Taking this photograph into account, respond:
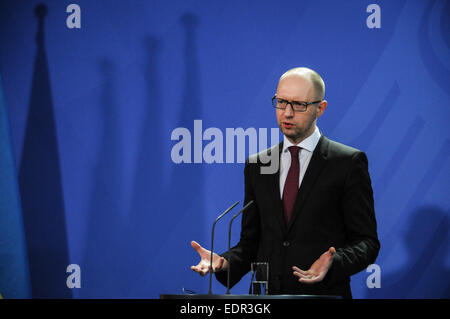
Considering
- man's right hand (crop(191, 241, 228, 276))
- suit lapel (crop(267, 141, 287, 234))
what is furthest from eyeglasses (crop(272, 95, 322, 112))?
man's right hand (crop(191, 241, 228, 276))

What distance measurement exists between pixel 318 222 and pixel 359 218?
0.56 ft

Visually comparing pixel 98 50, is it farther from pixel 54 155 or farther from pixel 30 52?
pixel 54 155

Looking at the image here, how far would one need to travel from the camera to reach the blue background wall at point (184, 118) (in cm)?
338

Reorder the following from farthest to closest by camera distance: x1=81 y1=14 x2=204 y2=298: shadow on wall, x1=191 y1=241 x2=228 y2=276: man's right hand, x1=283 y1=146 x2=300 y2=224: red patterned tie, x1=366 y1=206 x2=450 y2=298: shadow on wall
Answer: x1=81 y1=14 x2=204 y2=298: shadow on wall, x1=366 y1=206 x2=450 y2=298: shadow on wall, x1=283 y1=146 x2=300 y2=224: red patterned tie, x1=191 y1=241 x2=228 y2=276: man's right hand

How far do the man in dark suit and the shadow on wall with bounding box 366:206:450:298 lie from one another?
1.09 meters

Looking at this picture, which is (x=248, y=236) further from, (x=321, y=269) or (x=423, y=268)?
(x=423, y=268)

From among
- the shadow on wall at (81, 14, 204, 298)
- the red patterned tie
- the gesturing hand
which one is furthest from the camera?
the shadow on wall at (81, 14, 204, 298)

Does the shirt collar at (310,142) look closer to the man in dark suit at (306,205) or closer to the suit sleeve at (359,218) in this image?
the man in dark suit at (306,205)

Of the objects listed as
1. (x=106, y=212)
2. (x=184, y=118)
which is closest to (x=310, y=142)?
(x=184, y=118)

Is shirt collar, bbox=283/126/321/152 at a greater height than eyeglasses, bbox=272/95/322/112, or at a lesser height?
lesser

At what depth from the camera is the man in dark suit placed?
7.63 feet

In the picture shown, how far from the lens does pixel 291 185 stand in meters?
2.45

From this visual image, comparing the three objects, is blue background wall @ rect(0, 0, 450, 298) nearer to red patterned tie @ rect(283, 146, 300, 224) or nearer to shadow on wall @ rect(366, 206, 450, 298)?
shadow on wall @ rect(366, 206, 450, 298)
